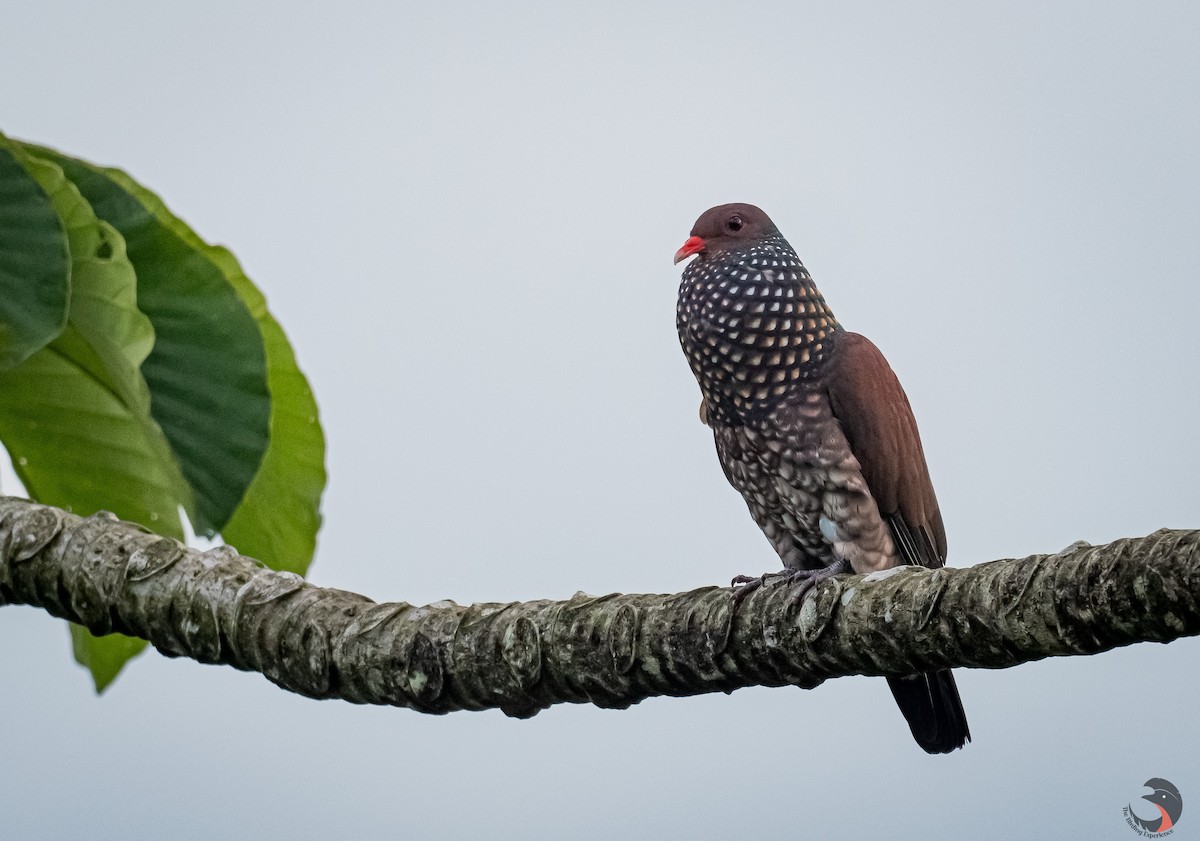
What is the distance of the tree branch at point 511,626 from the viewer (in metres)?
1.66

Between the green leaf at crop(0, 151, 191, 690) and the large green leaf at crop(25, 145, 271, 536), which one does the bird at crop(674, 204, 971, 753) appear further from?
the green leaf at crop(0, 151, 191, 690)

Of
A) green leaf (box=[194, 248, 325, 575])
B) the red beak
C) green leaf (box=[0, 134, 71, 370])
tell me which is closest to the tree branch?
green leaf (box=[0, 134, 71, 370])

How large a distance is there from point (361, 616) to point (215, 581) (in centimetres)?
25

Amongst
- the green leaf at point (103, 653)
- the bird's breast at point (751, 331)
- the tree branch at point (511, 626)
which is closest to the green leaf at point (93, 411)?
the green leaf at point (103, 653)

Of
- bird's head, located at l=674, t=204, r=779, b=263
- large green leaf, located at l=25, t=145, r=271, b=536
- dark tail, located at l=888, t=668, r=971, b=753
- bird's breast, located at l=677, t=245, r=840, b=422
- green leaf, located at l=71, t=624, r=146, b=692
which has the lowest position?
green leaf, located at l=71, t=624, r=146, b=692

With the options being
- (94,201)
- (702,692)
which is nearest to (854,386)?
(702,692)

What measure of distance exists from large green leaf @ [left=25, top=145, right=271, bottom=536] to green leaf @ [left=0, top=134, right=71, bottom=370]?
367 millimetres

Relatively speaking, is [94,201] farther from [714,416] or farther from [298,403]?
[714,416]

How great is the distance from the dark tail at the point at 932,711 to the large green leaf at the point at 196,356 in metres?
1.44

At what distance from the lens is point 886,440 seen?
2736mm

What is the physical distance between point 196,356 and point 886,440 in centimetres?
147

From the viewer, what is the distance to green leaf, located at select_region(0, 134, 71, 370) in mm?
2146

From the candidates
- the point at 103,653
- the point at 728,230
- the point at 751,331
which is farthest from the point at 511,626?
the point at 103,653

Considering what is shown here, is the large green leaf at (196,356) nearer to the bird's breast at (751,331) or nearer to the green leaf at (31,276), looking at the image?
the green leaf at (31,276)
